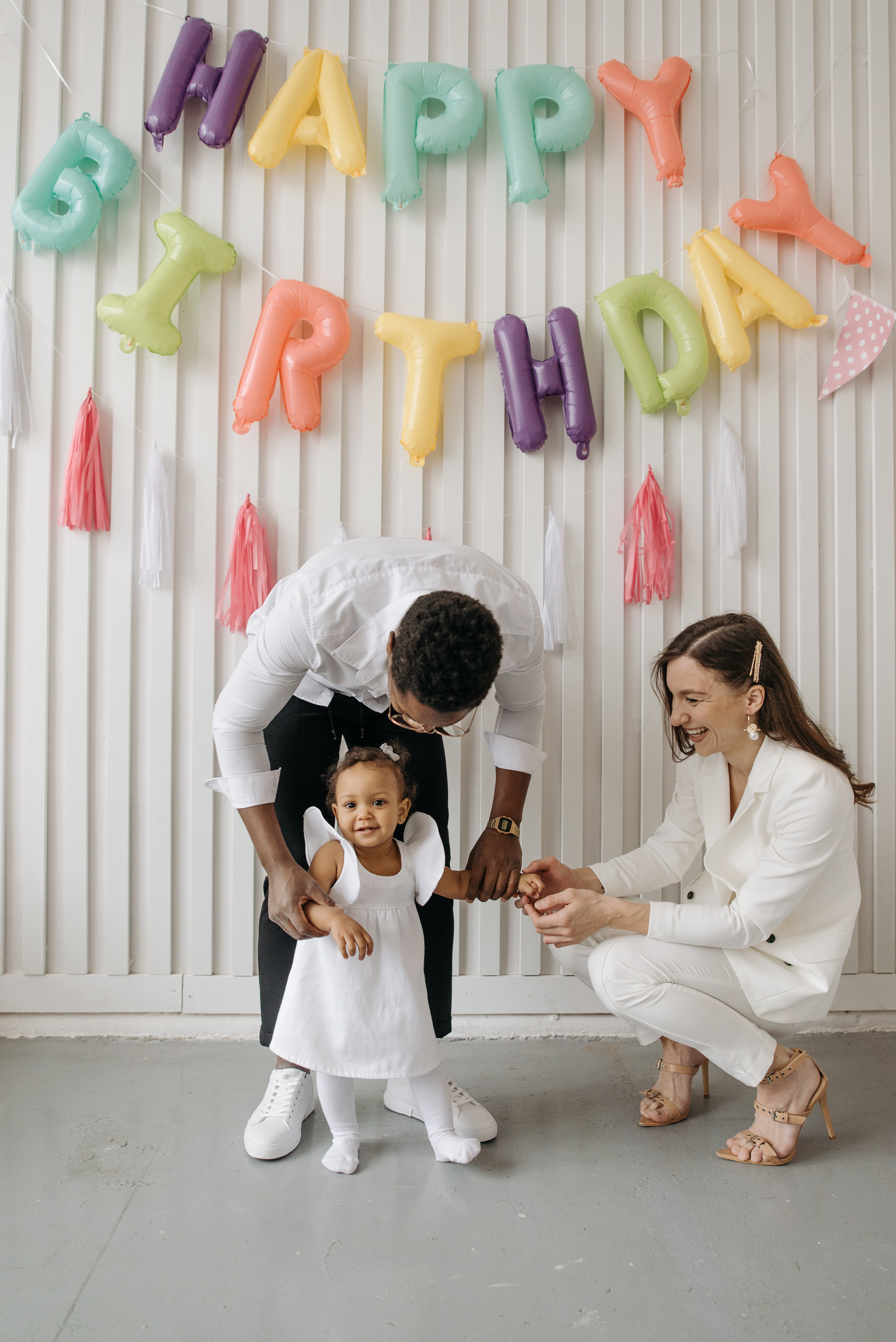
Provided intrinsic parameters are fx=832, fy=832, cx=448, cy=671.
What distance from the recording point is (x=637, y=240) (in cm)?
217

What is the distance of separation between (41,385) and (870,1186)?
8.13ft

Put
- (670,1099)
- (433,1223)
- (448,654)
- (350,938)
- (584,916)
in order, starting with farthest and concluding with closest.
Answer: (670,1099), (584,916), (350,938), (433,1223), (448,654)

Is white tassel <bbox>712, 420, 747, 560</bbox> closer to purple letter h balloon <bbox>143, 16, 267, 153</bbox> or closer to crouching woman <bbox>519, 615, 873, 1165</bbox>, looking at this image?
crouching woman <bbox>519, 615, 873, 1165</bbox>

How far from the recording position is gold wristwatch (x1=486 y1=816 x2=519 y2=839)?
171 centimetres

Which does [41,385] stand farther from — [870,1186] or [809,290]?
[870,1186]

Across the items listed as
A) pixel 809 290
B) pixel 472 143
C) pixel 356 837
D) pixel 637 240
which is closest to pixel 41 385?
pixel 472 143

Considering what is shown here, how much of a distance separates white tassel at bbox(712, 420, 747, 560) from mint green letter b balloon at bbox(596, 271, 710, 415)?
0.60ft

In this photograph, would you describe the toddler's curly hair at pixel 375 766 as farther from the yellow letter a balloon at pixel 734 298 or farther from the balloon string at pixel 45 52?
the balloon string at pixel 45 52

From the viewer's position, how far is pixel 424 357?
6.56ft

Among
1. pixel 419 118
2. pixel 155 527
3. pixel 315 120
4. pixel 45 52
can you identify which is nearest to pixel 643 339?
pixel 419 118

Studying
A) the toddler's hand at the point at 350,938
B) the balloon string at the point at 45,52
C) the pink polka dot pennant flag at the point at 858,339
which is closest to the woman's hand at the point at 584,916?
the toddler's hand at the point at 350,938

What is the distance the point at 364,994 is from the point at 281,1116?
1.05ft

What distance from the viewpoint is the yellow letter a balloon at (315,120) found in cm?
197

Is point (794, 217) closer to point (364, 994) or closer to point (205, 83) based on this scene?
point (205, 83)
